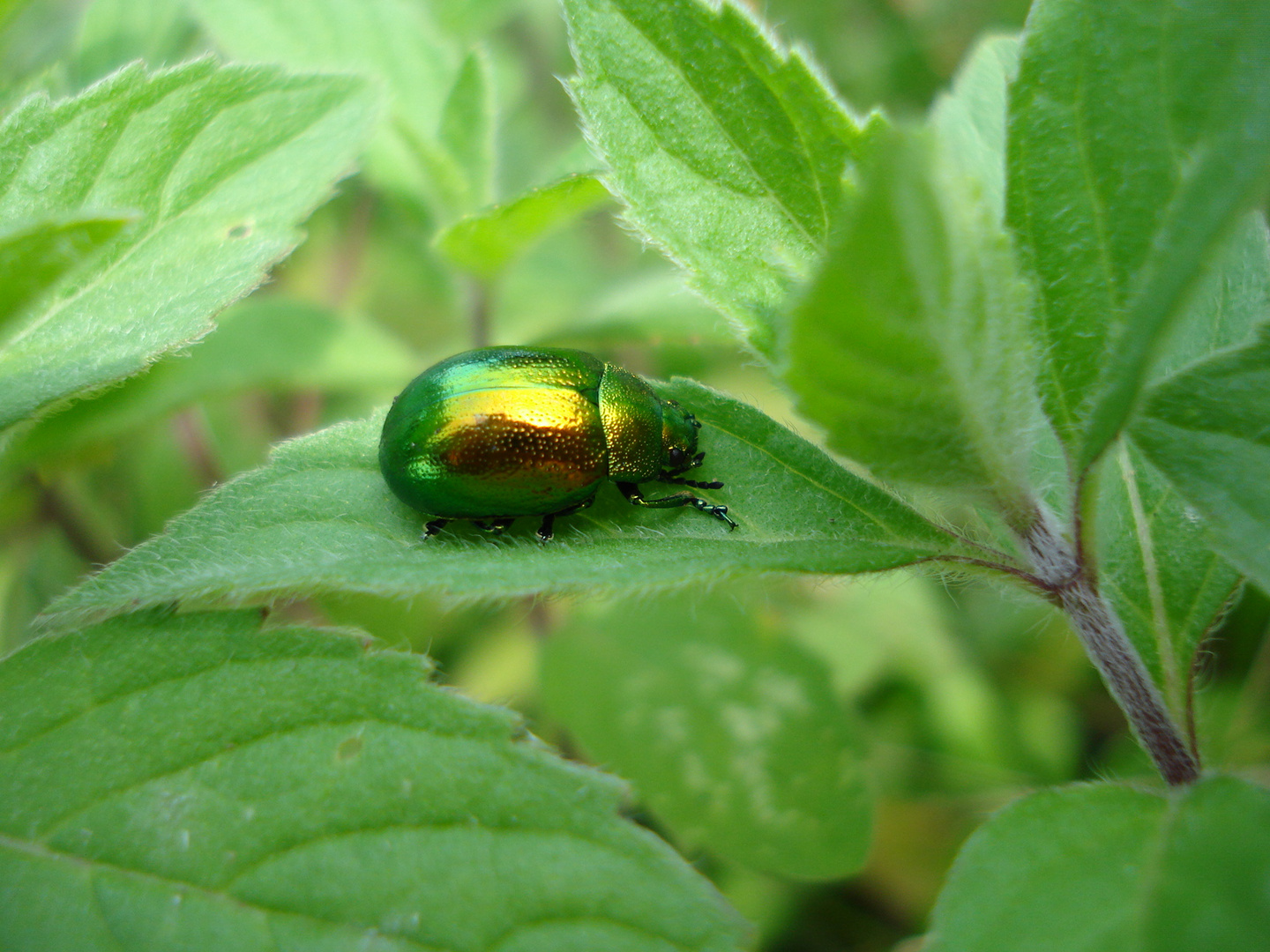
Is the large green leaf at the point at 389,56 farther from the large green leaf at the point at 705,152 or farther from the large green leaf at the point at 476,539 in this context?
the large green leaf at the point at 476,539

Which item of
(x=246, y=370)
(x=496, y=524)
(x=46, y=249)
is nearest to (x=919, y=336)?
(x=46, y=249)

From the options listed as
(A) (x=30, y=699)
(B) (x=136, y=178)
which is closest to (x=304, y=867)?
(A) (x=30, y=699)

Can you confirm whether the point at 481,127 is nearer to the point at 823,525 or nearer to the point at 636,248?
the point at 823,525

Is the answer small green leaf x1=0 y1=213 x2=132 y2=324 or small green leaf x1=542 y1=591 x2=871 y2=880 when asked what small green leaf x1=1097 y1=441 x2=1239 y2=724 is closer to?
small green leaf x1=542 y1=591 x2=871 y2=880

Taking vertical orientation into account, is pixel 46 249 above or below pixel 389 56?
below

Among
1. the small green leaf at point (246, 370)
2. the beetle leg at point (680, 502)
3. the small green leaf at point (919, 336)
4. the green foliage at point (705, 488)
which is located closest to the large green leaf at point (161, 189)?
the green foliage at point (705, 488)

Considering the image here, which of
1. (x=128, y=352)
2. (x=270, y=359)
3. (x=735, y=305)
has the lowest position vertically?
Answer: (x=735, y=305)

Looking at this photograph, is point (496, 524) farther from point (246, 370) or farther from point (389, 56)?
point (389, 56)
